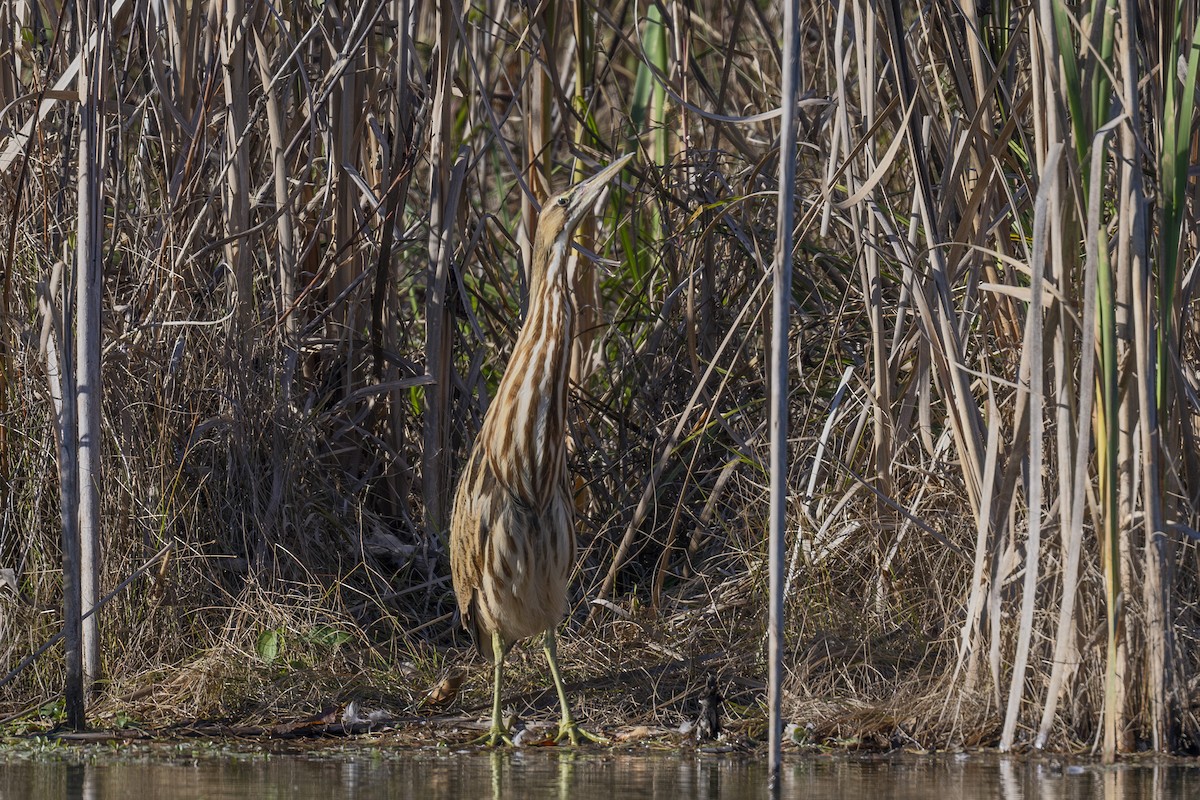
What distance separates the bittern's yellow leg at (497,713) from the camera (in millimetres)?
4039

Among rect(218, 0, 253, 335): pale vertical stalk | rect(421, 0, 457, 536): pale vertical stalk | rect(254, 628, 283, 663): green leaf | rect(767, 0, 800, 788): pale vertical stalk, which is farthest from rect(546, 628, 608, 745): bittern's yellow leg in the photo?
rect(218, 0, 253, 335): pale vertical stalk

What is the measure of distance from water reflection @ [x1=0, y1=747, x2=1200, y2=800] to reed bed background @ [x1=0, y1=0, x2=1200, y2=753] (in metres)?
0.17

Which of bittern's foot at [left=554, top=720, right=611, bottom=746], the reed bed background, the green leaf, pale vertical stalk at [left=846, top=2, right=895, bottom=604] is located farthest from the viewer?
the green leaf

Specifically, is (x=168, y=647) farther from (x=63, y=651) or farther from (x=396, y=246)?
Result: (x=396, y=246)

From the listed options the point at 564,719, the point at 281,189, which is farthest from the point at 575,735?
the point at 281,189

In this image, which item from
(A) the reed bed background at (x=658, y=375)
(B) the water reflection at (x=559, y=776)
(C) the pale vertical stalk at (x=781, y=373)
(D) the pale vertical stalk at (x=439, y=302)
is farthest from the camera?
(D) the pale vertical stalk at (x=439, y=302)

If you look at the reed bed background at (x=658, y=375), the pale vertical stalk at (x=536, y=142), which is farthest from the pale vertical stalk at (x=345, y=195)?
the pale vertical stalk at (x=536, y=142)

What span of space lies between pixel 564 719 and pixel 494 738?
0.61ft

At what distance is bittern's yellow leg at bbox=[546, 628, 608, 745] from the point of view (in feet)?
13.2

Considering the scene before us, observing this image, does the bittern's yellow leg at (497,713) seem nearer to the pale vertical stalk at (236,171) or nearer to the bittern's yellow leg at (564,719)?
the bittern's yellow leg at (564,719)

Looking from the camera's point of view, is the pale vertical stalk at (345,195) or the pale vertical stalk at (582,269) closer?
the pale vertical stalk at (345,195)

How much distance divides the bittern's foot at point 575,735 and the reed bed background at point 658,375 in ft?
0.65

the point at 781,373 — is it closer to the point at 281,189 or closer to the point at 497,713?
the point at 497,713

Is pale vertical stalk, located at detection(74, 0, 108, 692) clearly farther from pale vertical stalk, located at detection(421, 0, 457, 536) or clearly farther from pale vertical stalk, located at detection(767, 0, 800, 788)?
pale vertical stalk, located at detection(767, 0, 800, 788)
